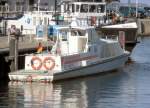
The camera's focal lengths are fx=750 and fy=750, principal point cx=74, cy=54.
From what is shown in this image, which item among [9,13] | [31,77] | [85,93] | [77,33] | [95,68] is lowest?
[85,93]

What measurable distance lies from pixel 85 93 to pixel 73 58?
443 centimetres

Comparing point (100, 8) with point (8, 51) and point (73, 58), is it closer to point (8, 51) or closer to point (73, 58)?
point (73, 58)

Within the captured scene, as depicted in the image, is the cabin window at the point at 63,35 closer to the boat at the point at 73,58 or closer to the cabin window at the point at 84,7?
the boat at the point at 73,58

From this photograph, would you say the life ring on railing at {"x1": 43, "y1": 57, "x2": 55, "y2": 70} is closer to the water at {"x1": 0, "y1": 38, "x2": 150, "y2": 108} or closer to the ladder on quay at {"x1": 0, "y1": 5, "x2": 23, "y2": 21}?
the water at {"x1": 0, "y1": 38, "x2": 150, "y2": 108}

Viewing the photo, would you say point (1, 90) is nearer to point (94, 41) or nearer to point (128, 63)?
point (94, 41)

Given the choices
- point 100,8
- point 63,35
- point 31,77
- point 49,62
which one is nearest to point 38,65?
point 49,62

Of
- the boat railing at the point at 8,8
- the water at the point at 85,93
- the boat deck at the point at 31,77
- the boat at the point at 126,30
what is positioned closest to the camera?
the water at the point at 85,93

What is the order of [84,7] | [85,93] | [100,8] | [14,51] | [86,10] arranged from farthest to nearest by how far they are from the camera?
[100,8], [84,7], [86,10], [14,51], [85,93]

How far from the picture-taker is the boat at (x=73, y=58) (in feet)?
128

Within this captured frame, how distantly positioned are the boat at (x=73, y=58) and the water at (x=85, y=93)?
452 millimetres

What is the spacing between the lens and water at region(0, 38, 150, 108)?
32781 millimetres

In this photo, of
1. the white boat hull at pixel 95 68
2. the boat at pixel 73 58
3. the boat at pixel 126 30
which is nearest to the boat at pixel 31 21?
the boat at pixel 126 30

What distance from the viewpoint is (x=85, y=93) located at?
36250 millimetres

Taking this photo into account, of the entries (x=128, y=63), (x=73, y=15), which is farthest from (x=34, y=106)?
(x=73, y=15)
